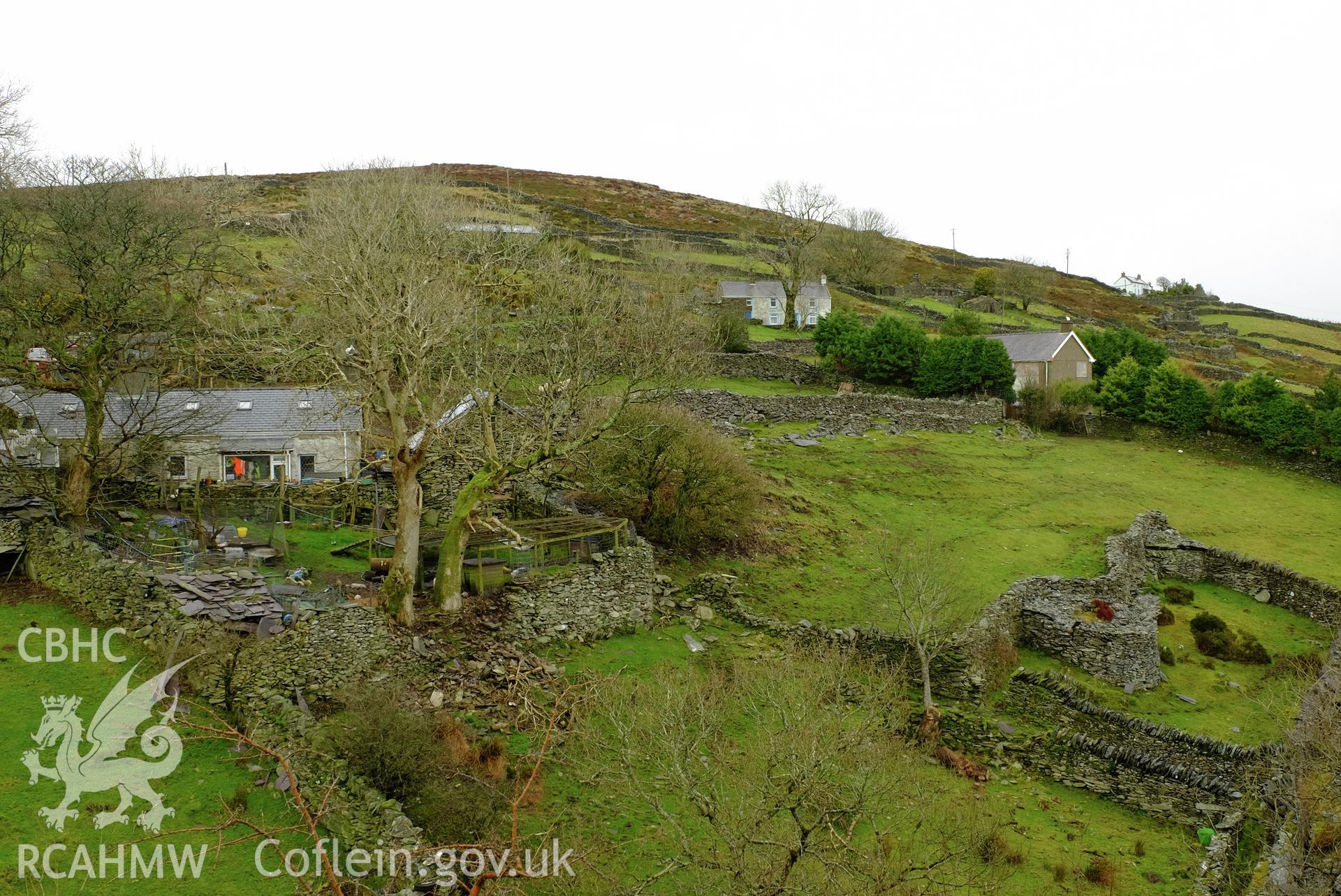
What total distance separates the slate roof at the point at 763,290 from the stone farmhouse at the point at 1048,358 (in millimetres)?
17913

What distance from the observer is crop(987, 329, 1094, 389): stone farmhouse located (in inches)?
2137

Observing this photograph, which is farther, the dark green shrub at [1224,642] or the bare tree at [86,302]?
the dark green shrub at [1224,642]

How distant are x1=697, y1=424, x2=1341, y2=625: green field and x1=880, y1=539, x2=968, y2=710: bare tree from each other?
133 cm

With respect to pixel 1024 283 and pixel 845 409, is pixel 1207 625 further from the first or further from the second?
pixel 1024 283

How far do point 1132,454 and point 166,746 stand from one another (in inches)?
1824

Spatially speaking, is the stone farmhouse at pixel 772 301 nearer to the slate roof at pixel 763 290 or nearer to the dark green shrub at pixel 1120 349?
the slate roof at pixel 763 290

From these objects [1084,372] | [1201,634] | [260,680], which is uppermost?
[1084,372]

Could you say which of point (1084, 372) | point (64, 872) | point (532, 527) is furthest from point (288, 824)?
point (1084, 372)

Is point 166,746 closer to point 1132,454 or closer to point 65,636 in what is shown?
point 65,636

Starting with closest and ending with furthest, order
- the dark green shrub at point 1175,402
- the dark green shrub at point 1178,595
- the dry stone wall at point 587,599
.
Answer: the dry stone wall at point 587,599
the dark green shrub at point 1178,595
the dark green shrub at point 1175,402

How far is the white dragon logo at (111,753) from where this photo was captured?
11914mm

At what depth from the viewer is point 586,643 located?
20234 millimetres

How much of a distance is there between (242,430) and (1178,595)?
31701 millimetres

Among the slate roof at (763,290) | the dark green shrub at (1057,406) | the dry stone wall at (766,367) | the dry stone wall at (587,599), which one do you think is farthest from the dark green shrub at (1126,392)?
the dry stone wall at (587,599)
